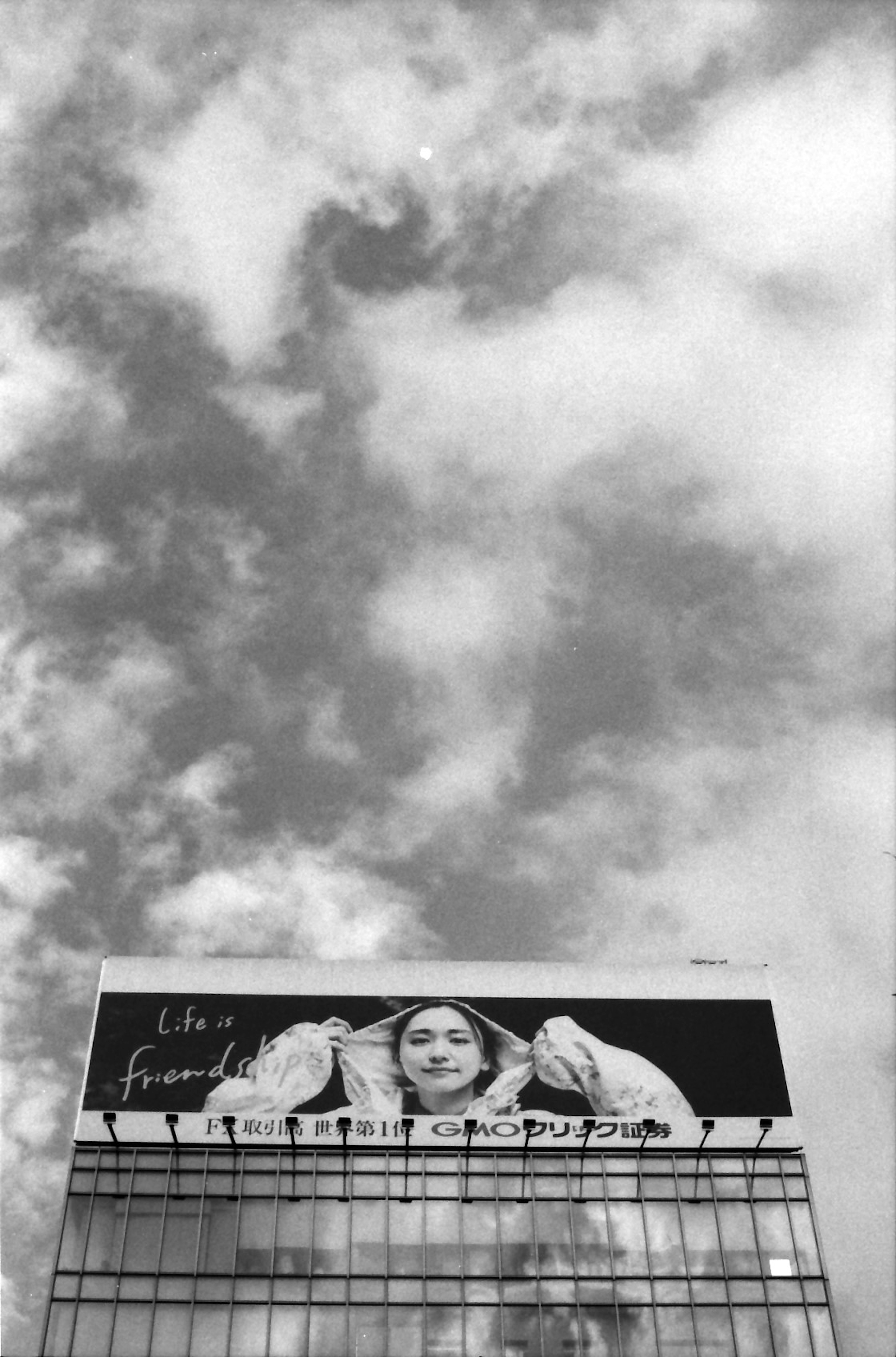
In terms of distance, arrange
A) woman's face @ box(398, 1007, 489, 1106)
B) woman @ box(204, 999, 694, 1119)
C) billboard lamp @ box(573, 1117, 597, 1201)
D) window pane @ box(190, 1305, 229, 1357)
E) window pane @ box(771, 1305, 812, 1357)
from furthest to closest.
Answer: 1. woman's face @ box(398, 1007, 489, 1106)
2. woman @ box(204, 999, 694, 1119)
3. billboard lamp @ box(573, 1117, 597, 1201)
4. window pane @ box(771, 1305, 812, 1357)
5. window pane @ box(190, 1305, 229, 1357)

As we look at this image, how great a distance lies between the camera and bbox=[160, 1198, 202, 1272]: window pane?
5997cm

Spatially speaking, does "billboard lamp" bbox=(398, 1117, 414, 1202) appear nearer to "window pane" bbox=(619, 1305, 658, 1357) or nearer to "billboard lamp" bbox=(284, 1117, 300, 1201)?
"billboard lamp" bbox=(284, 1117, 300, 1201)

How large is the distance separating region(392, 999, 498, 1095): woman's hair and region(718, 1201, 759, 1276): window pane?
11084 millimetres

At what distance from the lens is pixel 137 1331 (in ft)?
191

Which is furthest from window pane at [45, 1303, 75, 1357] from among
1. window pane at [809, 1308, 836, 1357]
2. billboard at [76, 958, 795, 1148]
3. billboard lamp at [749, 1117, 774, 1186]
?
window pane at [809, 1308, 836, 1357]

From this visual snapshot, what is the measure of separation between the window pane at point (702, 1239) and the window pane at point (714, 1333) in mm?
1509

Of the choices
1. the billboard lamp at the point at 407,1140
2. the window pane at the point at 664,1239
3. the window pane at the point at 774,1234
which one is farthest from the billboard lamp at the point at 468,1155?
the window pane at the point at 774,1234

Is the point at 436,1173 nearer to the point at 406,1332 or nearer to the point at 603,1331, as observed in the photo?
the point at 406,1332

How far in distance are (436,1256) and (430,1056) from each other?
851 cm

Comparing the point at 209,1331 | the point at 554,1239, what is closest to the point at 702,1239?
the point at 554,1239

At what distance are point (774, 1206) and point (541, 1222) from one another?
988 cm

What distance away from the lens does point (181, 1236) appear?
60.8 meters

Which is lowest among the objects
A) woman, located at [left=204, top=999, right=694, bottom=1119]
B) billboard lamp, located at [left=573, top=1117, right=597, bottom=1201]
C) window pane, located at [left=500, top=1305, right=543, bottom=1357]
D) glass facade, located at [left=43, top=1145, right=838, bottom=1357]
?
window pane, located at [left=500, top=1305, right=543, bottom=1357]

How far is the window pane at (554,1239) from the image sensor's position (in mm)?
60531
